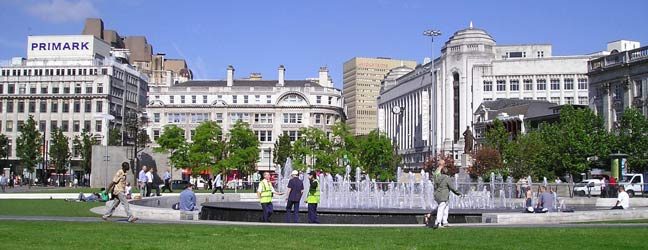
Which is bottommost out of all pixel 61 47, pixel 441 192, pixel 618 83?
pixel 441 192

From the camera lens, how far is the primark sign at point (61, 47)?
12206 cm

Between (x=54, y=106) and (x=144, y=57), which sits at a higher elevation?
(x=144, y=57)

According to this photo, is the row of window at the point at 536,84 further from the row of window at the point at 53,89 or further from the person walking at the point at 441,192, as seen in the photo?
the person walking at the point at 441,192

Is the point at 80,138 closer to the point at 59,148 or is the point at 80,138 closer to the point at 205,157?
the point at 59,148

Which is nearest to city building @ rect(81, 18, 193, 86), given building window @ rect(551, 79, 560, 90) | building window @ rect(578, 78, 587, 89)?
building window @ rect(551, 79, 560, 90)

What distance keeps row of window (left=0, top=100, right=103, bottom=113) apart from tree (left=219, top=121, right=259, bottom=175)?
30.1m

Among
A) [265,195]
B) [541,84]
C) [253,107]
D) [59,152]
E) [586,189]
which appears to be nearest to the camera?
[265,195]

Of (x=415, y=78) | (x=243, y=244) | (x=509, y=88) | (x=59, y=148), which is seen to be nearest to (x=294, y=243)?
(x=243, y=244)

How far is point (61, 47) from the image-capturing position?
122m

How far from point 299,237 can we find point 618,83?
7302 centimetres

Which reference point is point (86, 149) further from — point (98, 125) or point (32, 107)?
point (32, 107)

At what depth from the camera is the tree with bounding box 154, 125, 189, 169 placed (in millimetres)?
94688

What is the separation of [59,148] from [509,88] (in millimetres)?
71998

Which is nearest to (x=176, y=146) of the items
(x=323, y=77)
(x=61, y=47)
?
(x=61, y=47)
